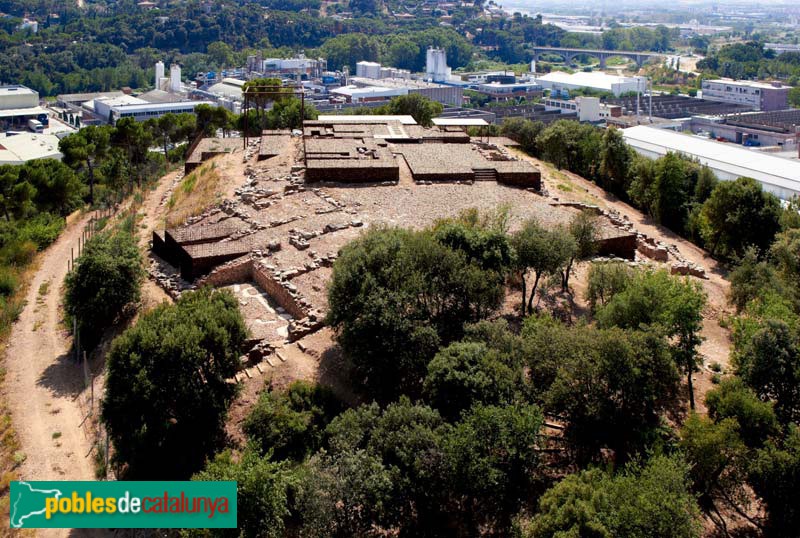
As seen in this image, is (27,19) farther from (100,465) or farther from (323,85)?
(100,465)

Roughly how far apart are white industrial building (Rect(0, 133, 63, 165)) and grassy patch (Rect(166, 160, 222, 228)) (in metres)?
26.9

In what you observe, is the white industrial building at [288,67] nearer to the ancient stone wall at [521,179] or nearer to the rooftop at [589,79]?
the rooftop at [589,79]

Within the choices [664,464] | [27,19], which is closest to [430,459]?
[664,464]

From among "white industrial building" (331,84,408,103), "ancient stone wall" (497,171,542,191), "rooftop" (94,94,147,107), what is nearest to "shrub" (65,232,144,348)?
"ancient stone wall" (497,171,542,191)

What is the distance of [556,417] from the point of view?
1395cm

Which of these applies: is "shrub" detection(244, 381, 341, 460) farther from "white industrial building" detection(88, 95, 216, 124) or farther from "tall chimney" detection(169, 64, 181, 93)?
"tall chimney" detection(169, 64, 181, 93)

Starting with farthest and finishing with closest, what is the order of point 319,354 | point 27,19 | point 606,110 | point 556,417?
point 27,19, point 606,110, point 319,354, point 556,417

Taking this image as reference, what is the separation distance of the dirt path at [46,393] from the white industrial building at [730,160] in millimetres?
28453

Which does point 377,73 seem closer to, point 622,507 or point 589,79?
point 589,79

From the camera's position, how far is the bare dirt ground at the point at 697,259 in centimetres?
1693

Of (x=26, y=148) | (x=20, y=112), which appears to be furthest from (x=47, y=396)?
(x=20, y=112)

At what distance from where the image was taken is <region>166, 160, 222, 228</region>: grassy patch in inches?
979

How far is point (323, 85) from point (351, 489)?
9287 centimetres

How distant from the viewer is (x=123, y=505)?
1205 cm
